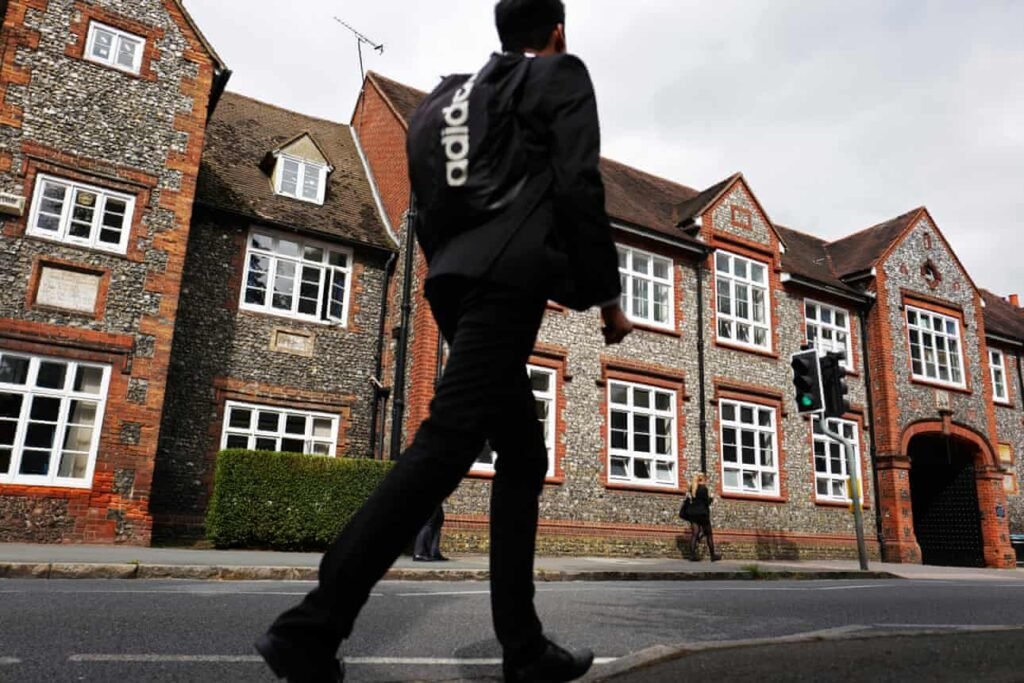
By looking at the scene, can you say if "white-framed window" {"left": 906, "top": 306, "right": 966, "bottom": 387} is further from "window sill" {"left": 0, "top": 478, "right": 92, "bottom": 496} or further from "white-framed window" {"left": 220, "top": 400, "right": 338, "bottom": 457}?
"window sill" {"left": 0, "top": 478, "right": 92, "bottom": 496}

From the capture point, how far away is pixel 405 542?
196 cm

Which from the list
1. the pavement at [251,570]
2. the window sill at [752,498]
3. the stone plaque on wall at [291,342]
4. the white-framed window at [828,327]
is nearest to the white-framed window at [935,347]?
the white-framed window at [828,327]

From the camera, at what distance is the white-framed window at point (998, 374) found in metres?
27.3

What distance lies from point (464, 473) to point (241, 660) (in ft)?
5.97

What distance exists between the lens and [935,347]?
2394cm

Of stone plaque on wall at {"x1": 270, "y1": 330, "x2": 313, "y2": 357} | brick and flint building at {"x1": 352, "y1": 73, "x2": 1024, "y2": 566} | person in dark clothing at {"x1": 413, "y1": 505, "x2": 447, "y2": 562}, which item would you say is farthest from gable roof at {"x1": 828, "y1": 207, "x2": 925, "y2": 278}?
person in dark clothing at {"x1": 413, "y1": 505, "x2": 447, "y2": 562}

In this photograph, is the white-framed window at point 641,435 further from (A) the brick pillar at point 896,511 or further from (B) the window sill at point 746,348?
(A) the brick pillar at point 896,511

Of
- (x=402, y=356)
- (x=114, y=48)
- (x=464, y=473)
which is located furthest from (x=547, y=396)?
(x=464, y=473)

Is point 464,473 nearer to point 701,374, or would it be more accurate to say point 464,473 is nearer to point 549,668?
point 549,668

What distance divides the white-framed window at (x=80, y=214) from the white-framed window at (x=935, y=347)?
68.6 feet

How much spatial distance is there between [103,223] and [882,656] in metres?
14.7

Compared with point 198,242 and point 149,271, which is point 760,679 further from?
point 198,242

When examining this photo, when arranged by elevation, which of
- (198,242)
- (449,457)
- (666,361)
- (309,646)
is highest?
(198,242)

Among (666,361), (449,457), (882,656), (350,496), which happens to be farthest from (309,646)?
(666,361)
